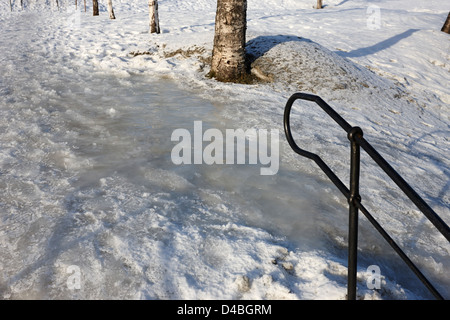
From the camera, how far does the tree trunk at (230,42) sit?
248 inches

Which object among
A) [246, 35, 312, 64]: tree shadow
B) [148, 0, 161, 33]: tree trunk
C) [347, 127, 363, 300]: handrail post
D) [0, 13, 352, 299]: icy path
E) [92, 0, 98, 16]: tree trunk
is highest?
[92, 0, 98, 16]: tree trunk

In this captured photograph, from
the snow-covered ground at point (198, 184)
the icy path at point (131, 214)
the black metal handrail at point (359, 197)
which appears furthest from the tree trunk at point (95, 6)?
the black metal handrail at point (359, 197)

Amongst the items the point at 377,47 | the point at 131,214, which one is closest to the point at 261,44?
the point at 377,47

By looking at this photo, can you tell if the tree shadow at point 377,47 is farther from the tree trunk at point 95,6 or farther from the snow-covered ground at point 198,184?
the tree trunk at point 95,6

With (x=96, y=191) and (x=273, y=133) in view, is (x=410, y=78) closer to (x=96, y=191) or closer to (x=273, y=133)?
(x=273, y=133)

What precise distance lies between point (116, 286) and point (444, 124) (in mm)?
6635
